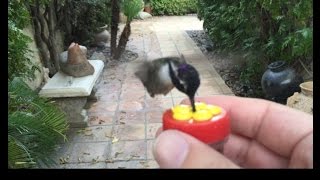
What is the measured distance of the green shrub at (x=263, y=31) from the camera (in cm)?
284

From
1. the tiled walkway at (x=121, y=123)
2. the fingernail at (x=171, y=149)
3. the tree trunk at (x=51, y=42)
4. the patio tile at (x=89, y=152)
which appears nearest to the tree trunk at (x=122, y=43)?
the tiled walkway at (x=121, y=123)

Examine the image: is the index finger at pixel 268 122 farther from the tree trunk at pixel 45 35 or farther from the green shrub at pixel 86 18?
the green shrub at pixel 86 18

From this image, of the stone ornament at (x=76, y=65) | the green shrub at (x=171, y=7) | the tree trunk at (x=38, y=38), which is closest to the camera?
the stone ornament at (x=76, y=65)

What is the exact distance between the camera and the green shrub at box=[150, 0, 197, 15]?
35.0 ft

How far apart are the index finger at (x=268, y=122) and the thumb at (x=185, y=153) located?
0.19 metres

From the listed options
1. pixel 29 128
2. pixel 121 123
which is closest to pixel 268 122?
pixel 29 128

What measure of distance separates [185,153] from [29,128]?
128 cm

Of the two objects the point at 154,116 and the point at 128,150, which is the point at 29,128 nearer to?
the point at 128,150

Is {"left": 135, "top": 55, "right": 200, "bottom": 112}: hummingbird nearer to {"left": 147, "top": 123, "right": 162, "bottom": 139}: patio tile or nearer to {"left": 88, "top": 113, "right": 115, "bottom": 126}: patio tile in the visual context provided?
{"left": 147, "top": 123, "right": 162, "bottom": 139}: patio tile

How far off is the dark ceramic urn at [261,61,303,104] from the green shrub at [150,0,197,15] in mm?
7780

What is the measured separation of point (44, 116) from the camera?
2139 millimetres
